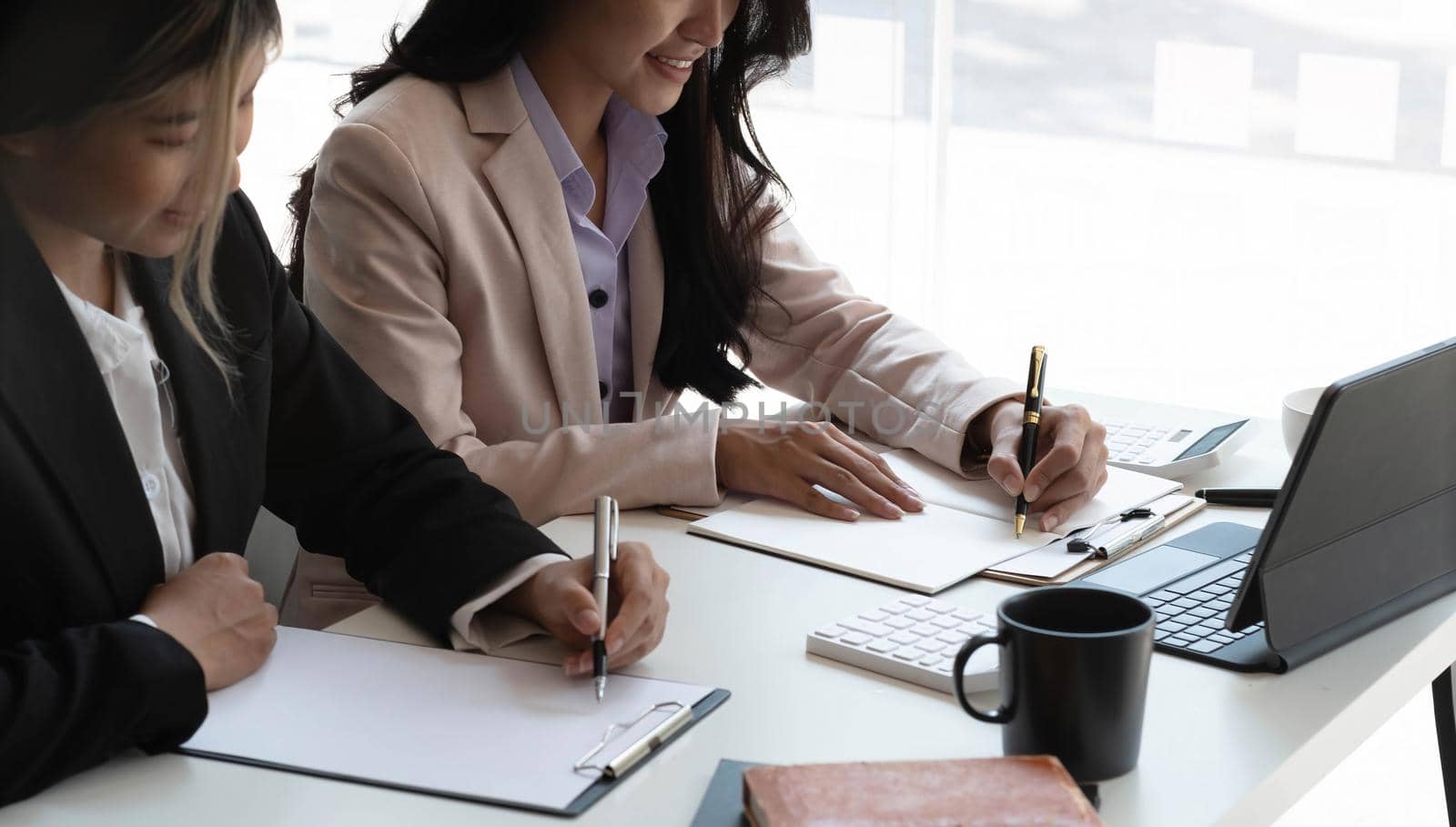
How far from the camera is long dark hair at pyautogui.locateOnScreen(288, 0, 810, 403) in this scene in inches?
69.6

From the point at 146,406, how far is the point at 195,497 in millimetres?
93

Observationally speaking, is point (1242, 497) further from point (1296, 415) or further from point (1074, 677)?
point (1074, 677)

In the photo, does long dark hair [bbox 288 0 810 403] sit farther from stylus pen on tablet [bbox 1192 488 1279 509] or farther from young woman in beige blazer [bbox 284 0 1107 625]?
stylus pen on tablet [bbox 1192 488 1279 509]

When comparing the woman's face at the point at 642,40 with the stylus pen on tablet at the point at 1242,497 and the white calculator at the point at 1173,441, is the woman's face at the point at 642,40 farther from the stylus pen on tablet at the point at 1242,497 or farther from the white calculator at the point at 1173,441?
the stylus pen on tablet at the point at 1242,497

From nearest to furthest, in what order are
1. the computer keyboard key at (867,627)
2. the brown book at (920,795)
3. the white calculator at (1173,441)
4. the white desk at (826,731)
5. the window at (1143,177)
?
the brown book at (920,795) → the white desk at (826,731) → the computer keyboard key at (867,627) → the white calculator at (1173,441) → the window at (1143,177)

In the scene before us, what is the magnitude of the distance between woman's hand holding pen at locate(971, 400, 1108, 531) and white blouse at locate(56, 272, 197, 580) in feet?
2.37

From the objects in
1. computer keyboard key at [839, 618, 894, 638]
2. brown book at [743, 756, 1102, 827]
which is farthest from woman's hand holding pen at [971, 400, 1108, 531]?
brown book at [743, 756, 1102, 827]

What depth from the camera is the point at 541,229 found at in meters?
1.57

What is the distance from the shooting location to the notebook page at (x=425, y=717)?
0.87 meters

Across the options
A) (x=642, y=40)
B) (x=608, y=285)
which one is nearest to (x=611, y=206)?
(x=608, y=285)

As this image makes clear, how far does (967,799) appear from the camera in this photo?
0.75 m

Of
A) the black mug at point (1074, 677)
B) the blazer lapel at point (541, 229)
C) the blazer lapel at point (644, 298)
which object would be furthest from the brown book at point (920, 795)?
the blazer lapel at point (644, 298)

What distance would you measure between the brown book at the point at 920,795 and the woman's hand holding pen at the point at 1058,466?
1.84 feet

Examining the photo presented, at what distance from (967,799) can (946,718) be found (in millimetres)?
201
